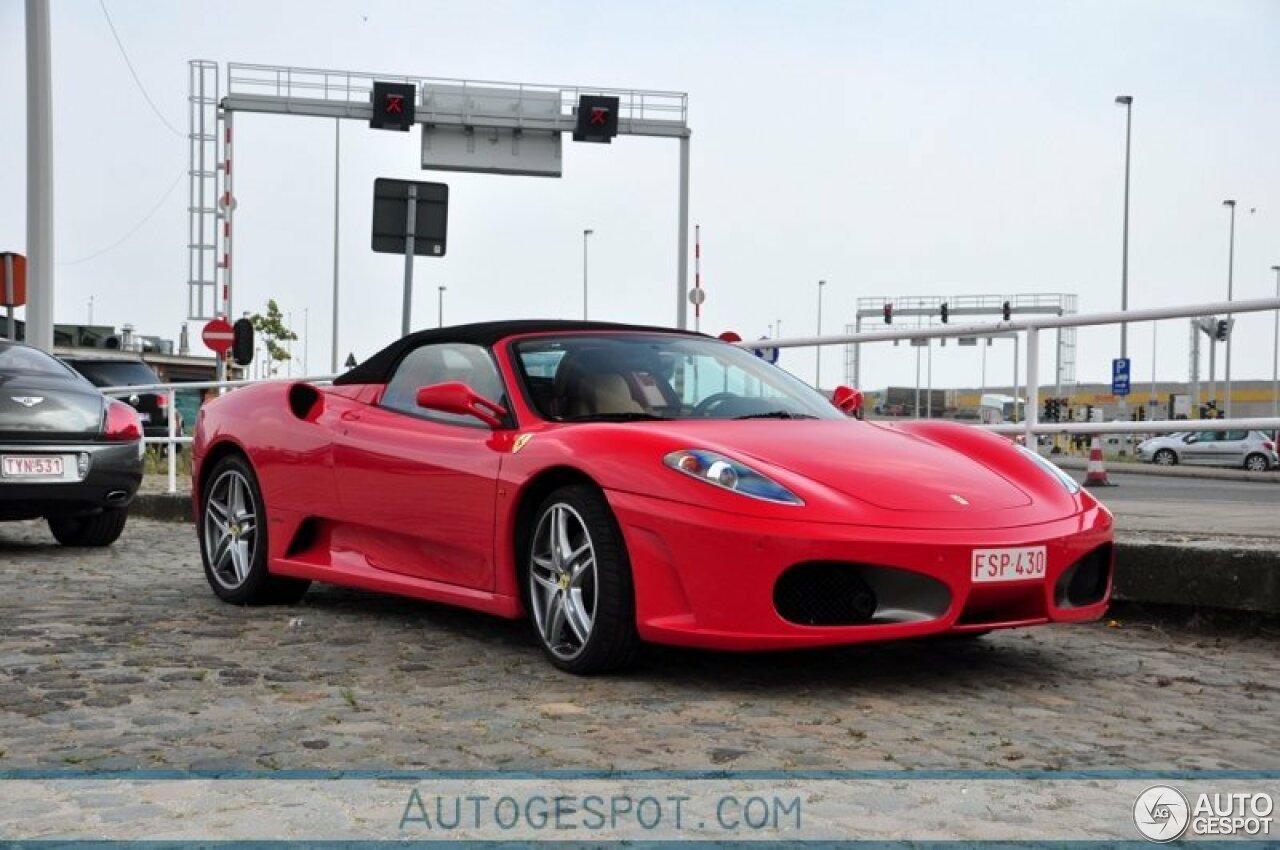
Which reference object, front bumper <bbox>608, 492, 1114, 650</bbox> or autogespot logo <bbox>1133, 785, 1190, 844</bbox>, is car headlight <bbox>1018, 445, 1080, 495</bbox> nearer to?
front bumper <bbox>608, 492, 1114, 650</bbox>

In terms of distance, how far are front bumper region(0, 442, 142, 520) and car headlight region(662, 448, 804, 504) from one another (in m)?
5.56

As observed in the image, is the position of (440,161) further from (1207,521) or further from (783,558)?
(783,558)

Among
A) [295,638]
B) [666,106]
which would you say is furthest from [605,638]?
[666,106]

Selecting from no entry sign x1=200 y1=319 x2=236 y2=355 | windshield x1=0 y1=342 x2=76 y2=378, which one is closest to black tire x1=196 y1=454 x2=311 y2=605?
windshield x1=0 y1=342 x2=76 y2=378

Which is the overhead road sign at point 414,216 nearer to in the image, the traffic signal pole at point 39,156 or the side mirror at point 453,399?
the traffic signal pole at point 39,156

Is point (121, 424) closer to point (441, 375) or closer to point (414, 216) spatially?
point (414, 216)

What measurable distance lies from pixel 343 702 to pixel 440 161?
2548 centimetres

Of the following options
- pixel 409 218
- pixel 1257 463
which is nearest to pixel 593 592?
pixel 1257 463

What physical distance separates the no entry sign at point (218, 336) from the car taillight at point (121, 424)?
50.3 feet

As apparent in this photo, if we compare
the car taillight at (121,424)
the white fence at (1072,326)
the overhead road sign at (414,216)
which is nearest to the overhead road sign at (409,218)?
the overhead road sign at (414,216)

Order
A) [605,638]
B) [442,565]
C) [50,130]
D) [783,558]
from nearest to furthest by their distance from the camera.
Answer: [783,558] < [605,638] < [442,565] < [50,130]

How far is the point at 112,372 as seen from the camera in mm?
19672

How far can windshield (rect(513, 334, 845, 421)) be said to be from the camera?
5.46 metres

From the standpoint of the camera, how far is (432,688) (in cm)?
482
